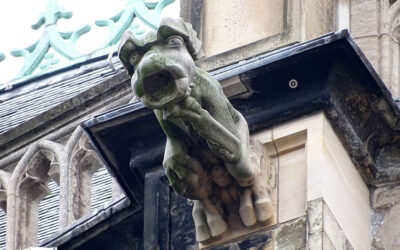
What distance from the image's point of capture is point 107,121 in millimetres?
10602

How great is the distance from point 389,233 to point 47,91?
12.5 m

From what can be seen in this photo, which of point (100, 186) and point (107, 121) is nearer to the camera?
point (107, 121)

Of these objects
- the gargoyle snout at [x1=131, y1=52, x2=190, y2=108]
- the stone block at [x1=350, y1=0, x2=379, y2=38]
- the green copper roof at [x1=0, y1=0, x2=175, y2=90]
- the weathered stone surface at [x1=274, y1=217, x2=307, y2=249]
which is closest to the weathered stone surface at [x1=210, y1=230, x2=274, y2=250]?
the weathered stone surface at [x1=274, y1=217, x2=307, y2=249]

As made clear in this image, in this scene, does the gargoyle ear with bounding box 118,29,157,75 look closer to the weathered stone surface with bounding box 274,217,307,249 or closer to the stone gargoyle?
the stone gargoyle

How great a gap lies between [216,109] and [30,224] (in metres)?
8.83

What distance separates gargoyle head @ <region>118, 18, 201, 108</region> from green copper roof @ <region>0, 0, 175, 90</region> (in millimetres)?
12820

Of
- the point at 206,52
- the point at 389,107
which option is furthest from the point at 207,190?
the point at 206,52

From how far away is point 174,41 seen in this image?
9477 mm

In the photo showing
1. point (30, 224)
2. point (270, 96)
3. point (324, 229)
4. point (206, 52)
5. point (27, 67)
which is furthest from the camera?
point (27, 67)

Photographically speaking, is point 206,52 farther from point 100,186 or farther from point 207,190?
point 100,186

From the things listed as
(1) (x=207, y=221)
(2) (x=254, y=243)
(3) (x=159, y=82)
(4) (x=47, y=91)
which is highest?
(4) (x=47, y=91)

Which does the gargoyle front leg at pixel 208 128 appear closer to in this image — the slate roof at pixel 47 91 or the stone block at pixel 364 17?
the stone block at pixel 364 17

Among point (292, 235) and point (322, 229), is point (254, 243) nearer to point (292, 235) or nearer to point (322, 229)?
point (292, 235)

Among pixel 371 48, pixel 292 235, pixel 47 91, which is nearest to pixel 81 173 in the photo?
pixel 47 91
